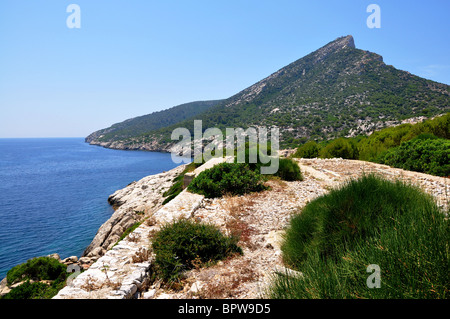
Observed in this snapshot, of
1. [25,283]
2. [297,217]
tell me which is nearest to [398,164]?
[297,217]

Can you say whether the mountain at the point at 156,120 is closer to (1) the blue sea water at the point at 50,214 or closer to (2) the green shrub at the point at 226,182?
(1) the blue sea water at the point at 50,214

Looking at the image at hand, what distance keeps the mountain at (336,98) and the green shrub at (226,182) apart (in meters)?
36.3

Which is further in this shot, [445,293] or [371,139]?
[371,139]

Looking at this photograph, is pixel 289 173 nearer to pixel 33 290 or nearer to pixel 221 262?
pixel 221 262

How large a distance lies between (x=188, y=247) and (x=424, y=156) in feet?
40.7

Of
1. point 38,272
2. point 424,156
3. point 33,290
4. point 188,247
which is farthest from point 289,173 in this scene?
point 38,272

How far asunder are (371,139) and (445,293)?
1979 cm

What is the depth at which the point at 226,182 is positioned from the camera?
8.67m

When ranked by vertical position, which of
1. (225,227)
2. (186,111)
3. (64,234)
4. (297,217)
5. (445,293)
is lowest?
(64,234)

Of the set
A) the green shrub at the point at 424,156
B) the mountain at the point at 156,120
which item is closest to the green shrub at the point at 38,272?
the green shrub at the point at 424,156

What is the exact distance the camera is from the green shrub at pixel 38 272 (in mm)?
9617

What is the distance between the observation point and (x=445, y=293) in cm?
158
